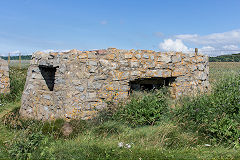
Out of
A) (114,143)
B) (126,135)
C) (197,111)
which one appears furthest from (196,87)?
(114,143)

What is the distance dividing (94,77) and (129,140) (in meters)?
2.66

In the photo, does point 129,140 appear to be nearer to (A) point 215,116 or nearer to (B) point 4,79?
(A) point 215,116

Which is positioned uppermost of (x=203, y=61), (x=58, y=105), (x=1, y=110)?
(x=203, y=61)

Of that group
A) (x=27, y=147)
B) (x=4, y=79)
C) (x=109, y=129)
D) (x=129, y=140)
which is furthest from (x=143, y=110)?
(x=4, y=79)

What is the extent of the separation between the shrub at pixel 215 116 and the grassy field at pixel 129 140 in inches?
1.0

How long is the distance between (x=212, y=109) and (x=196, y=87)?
9.24ft

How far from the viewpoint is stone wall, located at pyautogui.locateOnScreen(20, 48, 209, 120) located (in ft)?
25.7

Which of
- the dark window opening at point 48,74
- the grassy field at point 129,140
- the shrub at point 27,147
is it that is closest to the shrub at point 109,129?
the grassy field at point 129,140

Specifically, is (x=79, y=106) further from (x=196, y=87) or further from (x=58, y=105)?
(x=196, y=87)

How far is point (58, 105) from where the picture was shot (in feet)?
26.6

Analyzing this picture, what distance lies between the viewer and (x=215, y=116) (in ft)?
20.6

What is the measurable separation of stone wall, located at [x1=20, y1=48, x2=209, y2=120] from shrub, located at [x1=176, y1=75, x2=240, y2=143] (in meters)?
1.78

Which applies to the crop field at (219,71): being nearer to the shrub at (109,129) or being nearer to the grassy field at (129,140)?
the grassy field at (129,140)

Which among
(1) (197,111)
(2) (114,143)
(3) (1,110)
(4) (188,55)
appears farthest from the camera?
(3) (1,110)
